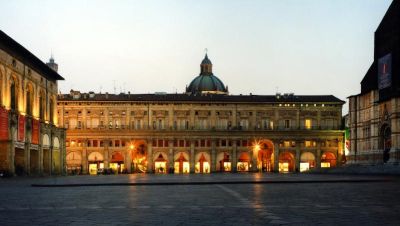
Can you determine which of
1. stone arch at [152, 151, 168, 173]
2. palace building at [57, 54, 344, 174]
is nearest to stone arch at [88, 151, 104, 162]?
palace building at [57, 54, 344, 174]

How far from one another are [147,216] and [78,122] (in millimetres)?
103413

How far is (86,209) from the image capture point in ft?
57.7

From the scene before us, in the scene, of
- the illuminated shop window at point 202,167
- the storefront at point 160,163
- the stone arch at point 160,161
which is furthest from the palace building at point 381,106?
the stone arch at point 160,161

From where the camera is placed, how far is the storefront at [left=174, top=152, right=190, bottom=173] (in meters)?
116

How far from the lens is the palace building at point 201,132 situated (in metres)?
116

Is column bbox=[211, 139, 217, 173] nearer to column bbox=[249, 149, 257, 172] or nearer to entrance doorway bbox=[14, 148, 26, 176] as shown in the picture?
column bbox=[249, 149, 257, 172]

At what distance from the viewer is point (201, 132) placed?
118 m

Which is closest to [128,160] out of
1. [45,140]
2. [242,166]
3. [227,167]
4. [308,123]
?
[227,167]

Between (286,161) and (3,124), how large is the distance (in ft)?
245

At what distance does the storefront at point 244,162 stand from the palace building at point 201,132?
0.19 metres

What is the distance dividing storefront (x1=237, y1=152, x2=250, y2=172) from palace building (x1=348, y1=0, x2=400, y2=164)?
123 feet

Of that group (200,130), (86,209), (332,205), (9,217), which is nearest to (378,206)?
(332,205)

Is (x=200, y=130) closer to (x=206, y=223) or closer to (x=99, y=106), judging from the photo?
(x=99, y=106)

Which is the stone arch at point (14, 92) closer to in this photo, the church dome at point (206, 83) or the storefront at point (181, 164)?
the storefront at point (181, 164)
